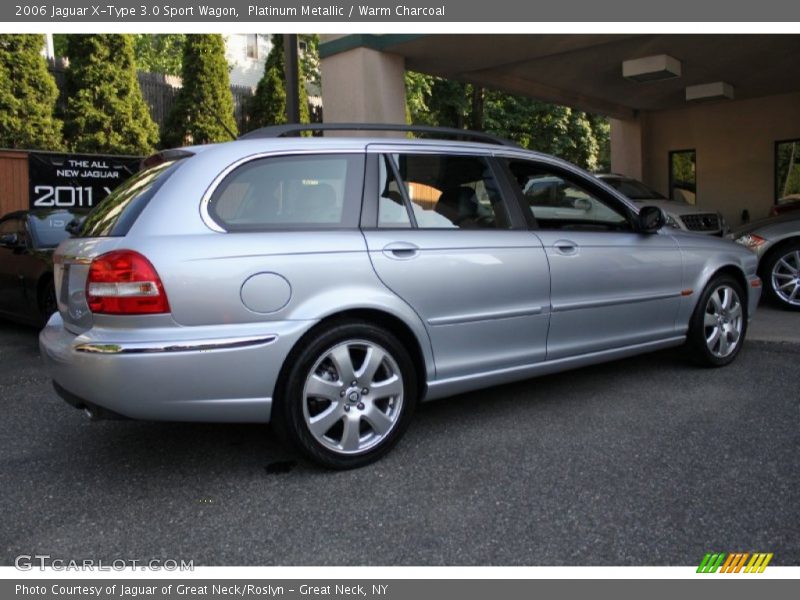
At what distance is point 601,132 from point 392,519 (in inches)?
1204

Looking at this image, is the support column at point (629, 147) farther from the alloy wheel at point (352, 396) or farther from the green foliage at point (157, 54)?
the green foliage at point (157, 54)

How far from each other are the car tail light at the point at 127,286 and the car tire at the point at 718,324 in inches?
144

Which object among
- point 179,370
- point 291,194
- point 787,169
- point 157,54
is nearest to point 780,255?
point 291,194

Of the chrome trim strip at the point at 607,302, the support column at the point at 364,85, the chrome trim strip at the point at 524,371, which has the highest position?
the support column at the point at 364,85

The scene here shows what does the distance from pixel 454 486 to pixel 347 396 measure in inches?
25.3

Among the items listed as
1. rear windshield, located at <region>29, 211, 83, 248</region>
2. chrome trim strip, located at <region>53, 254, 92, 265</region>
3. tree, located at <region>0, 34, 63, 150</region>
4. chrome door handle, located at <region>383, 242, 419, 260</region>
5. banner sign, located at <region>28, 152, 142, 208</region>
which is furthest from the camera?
tree, located at <region>0, 34, 63, 150</region>

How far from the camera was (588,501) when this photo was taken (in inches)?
114

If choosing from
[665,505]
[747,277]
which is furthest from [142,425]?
[747,277]

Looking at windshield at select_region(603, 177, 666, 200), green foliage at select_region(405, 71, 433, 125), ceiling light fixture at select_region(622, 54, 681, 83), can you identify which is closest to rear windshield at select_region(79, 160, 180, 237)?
windshield at select_region(603, 177, 666, 200)

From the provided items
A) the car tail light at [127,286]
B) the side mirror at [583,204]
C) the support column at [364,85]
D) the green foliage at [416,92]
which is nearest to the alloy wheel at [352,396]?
the car tail light at [127,286]

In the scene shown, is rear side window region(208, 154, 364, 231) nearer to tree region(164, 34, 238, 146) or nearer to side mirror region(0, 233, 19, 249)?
side mirror region(0, 233, 19, 249)

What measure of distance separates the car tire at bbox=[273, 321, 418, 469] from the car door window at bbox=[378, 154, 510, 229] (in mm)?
653

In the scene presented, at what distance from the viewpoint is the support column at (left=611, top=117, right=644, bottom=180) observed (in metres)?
15.2

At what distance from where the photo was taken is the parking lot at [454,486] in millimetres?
2588
